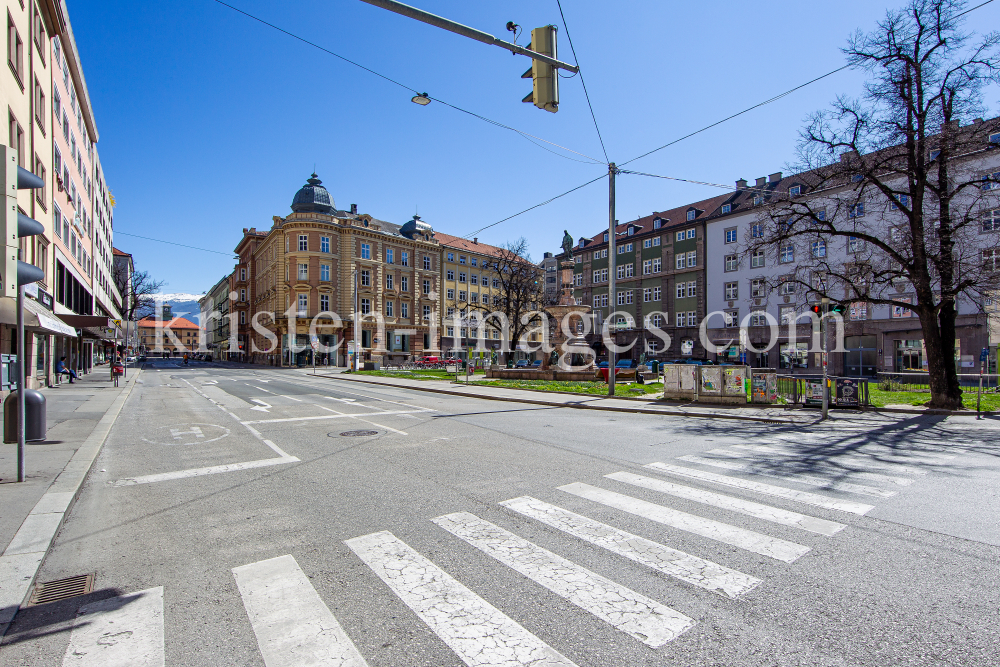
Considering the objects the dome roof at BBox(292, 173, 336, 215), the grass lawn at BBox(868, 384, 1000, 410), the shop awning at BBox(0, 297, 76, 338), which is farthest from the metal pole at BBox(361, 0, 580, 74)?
the dome roof at BBox(292, 173, 336, 215)

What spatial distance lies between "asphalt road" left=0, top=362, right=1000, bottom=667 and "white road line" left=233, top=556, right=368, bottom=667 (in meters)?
0.01

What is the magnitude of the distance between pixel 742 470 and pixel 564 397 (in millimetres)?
12248

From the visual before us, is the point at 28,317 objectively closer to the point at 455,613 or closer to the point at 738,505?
the point at 455,613

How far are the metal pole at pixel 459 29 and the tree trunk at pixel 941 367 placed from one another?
1591 centimetres

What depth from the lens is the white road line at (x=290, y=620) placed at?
2785mm

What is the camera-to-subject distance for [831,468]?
729 cm

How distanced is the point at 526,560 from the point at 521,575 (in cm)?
25

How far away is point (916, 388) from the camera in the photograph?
22047 mm

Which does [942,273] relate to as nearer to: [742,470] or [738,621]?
[742,470]

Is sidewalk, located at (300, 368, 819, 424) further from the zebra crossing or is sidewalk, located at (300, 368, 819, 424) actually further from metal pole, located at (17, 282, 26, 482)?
metal pole, located at (17, 282, 26, 482)

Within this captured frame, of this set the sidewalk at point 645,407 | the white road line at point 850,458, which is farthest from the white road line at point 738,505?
the sidewalk at point 645,407

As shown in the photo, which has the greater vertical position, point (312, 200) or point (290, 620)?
point (312, 200)

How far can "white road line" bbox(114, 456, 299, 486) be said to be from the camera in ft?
22.2

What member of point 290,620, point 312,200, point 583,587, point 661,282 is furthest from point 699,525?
point 312,200
